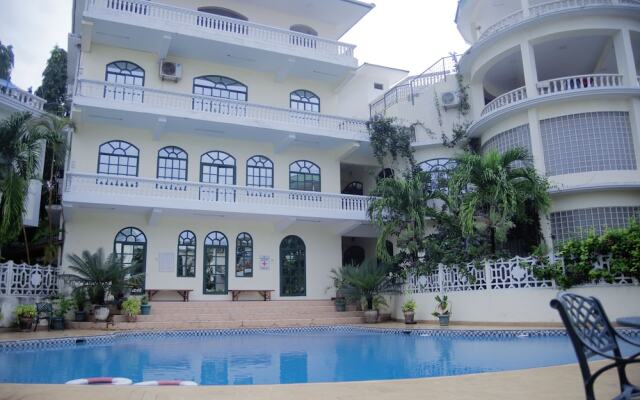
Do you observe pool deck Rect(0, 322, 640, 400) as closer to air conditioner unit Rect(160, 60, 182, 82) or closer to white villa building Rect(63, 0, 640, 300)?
white villa building Rect(63, 0, 640, 300)

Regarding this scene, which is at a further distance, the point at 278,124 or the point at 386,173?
the point at 386,173

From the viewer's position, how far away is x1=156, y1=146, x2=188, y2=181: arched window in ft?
58.9

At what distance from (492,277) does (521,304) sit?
42.8 inches

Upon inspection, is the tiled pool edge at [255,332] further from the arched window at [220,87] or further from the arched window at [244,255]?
the arched window at [220,87]

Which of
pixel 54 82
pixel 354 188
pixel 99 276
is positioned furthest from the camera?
pixel 54 82

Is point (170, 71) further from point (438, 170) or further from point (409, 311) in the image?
point (409, 311)

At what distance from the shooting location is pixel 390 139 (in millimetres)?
19391

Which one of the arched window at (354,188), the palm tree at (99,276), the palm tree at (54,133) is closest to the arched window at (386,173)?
the arched window at (354,188)

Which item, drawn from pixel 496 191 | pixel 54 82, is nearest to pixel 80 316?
pixel 496 191

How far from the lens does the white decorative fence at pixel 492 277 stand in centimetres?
1309

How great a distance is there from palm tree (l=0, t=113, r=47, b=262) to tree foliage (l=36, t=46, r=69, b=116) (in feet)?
42.5

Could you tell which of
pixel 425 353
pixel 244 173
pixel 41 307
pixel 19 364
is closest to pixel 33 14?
pixel 19 364

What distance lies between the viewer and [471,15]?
21.2 metres

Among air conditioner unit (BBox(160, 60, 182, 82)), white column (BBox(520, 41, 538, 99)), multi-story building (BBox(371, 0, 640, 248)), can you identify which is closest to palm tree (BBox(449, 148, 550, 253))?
multi-story building (BBox(371, 0, 640, 248))
